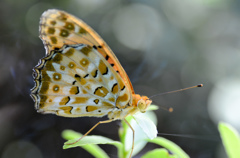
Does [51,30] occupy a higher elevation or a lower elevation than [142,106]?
higher

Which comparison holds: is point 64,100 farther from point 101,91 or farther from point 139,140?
point 139,140

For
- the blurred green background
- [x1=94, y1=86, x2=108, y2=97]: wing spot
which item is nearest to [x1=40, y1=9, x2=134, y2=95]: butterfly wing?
[x1=94, y1=86, x2=108, y2=97]: wing spot

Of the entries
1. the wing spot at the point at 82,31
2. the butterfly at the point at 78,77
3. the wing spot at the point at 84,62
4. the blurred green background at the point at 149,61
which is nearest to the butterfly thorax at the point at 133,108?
the butterfly at the point at 78,77

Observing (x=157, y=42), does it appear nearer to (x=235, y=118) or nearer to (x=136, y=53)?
(x=136, y=53)

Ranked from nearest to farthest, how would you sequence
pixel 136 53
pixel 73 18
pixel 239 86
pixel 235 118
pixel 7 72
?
pixel 73 18 < pixel 235 118 < pixel 239 86 < pixel 7 72 < pixel 136 53

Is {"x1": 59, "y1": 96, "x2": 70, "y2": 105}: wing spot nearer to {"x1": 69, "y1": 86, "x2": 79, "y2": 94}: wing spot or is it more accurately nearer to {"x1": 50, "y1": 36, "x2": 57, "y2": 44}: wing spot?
{"x1": 69, "y1": 86, "x2": 79, "y2": 94}: wing spot

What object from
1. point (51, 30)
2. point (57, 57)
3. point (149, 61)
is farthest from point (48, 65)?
point (149, 61)

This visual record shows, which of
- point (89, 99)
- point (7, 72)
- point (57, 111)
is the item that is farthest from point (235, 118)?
point (7, 72)
